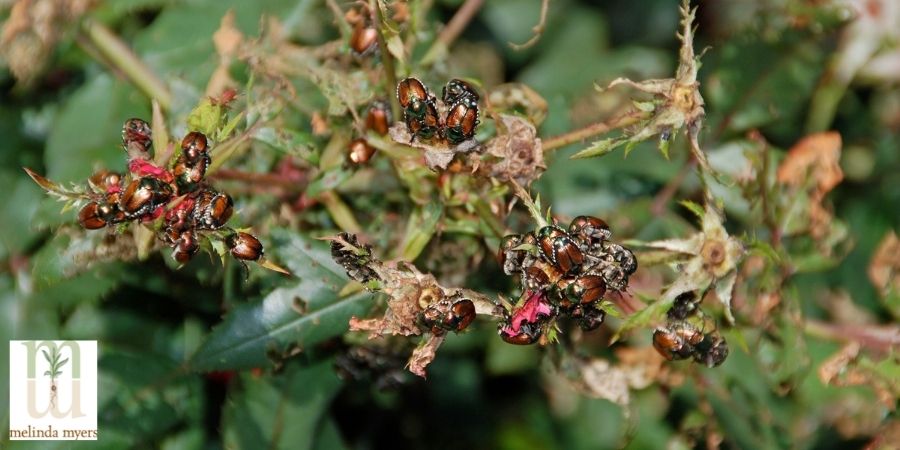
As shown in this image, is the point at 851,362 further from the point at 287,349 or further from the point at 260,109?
the point at 260,109

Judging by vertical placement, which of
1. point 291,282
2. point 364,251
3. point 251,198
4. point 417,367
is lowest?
point 417,367

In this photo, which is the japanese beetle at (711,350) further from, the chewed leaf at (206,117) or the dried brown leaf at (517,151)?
the chewed leaf at (206,117)

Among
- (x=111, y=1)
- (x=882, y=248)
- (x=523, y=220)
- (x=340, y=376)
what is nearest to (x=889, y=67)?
(x=882, y=248)

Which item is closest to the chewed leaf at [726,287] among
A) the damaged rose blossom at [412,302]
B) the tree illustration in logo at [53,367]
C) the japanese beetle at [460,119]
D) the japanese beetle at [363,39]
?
the damaged rose blossom at [412,302]

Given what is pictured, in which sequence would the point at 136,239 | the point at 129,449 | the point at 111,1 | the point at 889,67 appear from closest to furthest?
the point at 136,239 → the point at 129,449 → the point at 111,1 → the point at 889,67

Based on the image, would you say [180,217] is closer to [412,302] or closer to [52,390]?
[412,302]

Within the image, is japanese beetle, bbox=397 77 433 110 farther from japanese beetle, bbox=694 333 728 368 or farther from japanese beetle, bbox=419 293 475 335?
japanese beetle, bbox=694 333 728 368
